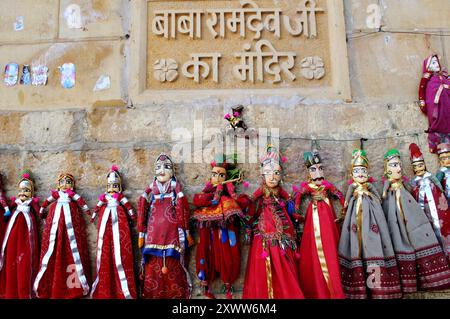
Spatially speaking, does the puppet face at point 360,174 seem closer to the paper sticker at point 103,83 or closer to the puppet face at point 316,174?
the puppet face at point 316,174

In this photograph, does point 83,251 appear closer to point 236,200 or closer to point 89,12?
point 236,200

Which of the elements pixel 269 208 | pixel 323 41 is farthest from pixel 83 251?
pixel 323 41

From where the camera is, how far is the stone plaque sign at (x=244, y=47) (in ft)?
13.5

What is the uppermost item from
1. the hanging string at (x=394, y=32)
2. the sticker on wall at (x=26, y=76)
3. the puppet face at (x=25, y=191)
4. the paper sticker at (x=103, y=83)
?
the hanging string at (x=394, y=32)

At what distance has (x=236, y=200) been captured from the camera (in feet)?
11.8

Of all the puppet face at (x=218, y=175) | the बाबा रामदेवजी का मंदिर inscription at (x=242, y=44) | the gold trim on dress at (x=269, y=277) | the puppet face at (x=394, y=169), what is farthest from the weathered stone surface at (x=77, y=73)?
the puppet face at (x=394, y=169)

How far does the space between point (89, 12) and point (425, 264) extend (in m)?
3.32

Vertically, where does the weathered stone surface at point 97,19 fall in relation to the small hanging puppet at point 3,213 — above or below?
above

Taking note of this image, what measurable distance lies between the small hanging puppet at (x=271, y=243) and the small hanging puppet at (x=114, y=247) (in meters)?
0.83

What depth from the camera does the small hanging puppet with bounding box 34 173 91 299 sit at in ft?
11.6

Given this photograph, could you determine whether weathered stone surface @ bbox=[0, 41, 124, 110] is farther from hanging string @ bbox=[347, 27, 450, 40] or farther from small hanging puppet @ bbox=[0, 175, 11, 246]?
hanging string @ bbox=[347, 27, 450, 40]

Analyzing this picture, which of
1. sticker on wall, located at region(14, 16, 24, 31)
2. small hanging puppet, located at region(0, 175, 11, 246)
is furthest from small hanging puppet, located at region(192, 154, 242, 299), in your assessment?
sticker on wall, located at region(14, 16, 24, 31)

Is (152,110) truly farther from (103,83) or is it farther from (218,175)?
(218,175)
